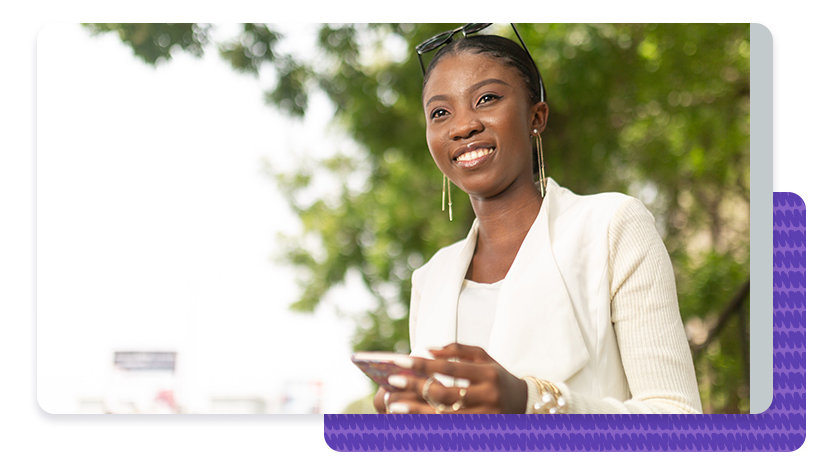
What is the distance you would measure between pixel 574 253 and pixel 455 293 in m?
0.29

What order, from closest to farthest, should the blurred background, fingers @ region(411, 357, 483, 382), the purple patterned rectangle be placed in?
fingers @ region(411, 357, 483, 382)
the purple patterned rectangle
the blurred background

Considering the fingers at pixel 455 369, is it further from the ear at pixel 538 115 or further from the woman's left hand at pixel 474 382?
the ear at pixel 538 115

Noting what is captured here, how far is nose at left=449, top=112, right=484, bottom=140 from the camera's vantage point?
1841 mm

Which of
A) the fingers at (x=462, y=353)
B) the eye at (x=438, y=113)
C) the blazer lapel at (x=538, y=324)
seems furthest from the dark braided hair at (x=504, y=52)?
the fingers at (x=462, y=353)

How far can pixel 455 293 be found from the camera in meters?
1.87

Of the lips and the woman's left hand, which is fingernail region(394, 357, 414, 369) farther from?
the lips

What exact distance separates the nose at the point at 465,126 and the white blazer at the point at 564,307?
228 mm

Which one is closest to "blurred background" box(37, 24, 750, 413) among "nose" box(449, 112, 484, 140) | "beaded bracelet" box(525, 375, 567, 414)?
"nose" box(449, 112, 484, 140)

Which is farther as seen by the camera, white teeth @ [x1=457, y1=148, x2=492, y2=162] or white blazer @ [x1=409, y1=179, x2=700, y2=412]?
white teeth @ [x1=457, y1=148, x2=492, y2=162]

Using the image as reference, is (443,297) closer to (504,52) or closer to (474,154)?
(474,154)

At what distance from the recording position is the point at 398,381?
1638 millimetres

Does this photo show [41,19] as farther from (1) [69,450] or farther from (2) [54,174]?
(1) [69,450]

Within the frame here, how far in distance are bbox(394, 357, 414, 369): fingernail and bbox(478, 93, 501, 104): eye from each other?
614 millimetres

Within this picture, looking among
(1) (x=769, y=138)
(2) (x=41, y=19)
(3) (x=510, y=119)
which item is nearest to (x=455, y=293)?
(3) (x=510, y=119)
